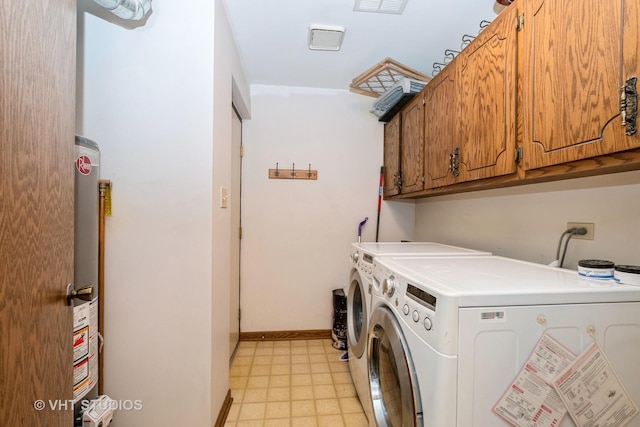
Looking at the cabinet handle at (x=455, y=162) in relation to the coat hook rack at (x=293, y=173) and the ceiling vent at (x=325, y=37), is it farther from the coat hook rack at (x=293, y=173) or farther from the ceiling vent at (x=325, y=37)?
the coat hook rack at (x=293, y=173)

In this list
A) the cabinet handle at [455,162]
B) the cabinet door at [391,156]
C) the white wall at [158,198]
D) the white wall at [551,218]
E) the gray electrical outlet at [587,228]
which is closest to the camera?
the white wall at [551,218]

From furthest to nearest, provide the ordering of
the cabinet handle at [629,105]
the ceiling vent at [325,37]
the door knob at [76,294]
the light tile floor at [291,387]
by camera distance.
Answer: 1. the ceiling vent at [325,37]
2. the light tile floor at [291,387]
3. the door knob at [76,294]
4. the cabinet handle at [629,105]

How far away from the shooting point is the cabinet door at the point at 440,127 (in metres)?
1.52

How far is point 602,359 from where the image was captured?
78 cm

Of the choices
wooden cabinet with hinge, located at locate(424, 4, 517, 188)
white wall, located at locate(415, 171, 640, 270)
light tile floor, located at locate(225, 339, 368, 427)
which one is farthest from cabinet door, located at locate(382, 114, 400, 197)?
light tile floor, located at locate(225, 339, 368, 427)

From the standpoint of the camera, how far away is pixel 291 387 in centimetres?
188

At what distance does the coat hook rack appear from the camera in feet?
8.48

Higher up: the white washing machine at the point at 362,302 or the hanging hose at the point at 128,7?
the hanging hose at the point at 128,7

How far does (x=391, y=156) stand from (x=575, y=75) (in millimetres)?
1650

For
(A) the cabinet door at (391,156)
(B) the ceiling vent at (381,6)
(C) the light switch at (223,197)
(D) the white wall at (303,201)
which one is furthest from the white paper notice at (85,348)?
(A) the cabinet door at (391,156)

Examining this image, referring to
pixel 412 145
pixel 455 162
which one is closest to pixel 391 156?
pixel 412 145

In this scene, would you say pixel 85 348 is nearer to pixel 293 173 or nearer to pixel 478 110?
pixel 293 173

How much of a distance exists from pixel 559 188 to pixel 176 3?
2.03m

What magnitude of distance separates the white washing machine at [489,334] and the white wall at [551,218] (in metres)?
0.34
